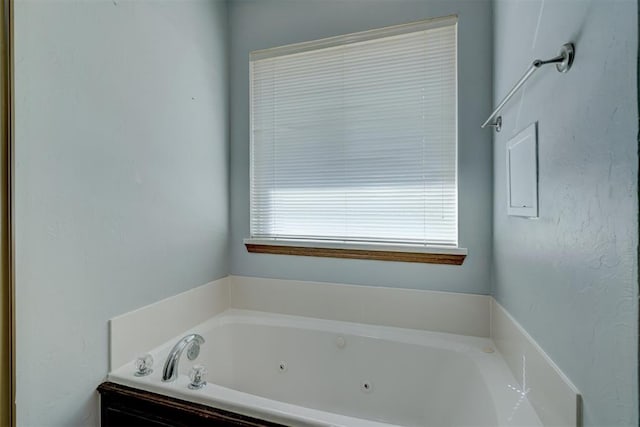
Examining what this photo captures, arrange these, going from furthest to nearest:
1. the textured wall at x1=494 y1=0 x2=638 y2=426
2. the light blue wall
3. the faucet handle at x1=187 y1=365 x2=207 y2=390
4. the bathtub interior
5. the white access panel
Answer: the light blue wall < the bathtub interior < the faucet handle at x1=187 y1=365 x2=207 y2=390 < the white access panel < the textured wall at x1=494 y1=0 x2=638 y2=426

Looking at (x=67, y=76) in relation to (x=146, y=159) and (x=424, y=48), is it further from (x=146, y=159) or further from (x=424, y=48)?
(x=424, y=48)

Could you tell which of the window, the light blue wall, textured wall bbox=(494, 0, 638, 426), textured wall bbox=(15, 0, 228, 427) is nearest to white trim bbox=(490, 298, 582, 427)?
textured wall bbox=(494, 0, 638, 426)

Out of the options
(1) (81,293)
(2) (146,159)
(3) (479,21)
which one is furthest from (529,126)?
(1) (81,293)

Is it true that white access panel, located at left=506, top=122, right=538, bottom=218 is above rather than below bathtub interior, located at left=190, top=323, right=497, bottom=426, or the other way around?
above

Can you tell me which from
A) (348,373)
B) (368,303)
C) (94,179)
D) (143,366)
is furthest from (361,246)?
(94,179)

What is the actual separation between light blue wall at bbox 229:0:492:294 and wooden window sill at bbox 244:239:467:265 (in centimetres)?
4

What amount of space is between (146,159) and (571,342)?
1.71 m

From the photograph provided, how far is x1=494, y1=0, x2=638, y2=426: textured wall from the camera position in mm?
625

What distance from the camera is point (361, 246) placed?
1.88m

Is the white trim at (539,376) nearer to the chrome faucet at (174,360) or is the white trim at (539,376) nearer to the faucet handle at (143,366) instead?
the chrome faucet at (174,360)

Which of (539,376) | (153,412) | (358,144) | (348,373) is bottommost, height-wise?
(348,373)

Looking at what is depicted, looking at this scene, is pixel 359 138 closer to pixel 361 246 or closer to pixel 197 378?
pixel 361 246

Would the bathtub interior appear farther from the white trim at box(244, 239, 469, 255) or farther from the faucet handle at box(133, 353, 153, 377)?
the white trim at box(244, 239, 469, 255)

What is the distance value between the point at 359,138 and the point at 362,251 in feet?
2.16
